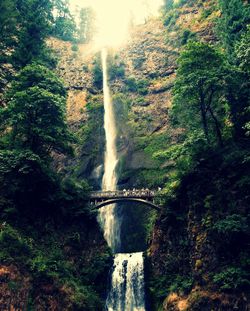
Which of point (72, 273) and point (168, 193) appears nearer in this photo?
point (72, 273)

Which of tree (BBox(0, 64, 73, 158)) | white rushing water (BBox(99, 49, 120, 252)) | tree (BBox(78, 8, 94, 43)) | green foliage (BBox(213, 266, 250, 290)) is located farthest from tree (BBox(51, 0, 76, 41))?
green foliage (BBox(213, 266, 250, 290))

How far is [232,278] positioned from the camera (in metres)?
21.7

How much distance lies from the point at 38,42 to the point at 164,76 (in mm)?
25165

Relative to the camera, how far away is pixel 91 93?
62.1 metres

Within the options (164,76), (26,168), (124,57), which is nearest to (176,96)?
(26,168)

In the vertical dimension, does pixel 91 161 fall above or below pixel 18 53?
below

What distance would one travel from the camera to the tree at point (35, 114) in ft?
101

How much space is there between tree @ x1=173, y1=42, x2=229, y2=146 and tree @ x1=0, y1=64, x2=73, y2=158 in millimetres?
10808

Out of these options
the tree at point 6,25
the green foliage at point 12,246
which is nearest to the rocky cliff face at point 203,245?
the green foliage at point 12,246

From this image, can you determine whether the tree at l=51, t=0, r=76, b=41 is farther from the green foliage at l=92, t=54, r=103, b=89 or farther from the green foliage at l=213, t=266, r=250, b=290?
the green foliage at l=213, t=266, r=250, b=290

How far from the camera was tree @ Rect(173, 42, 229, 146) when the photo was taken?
29.3 m

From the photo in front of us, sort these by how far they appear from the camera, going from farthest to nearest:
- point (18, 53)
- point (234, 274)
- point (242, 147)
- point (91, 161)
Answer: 1. point (91, 161)
2. point (18, 53)
3. point (242, 147)
4. point (234, 274)

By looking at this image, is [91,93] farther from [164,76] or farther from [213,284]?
[213,284]

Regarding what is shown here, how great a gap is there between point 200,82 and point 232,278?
51.8ft
